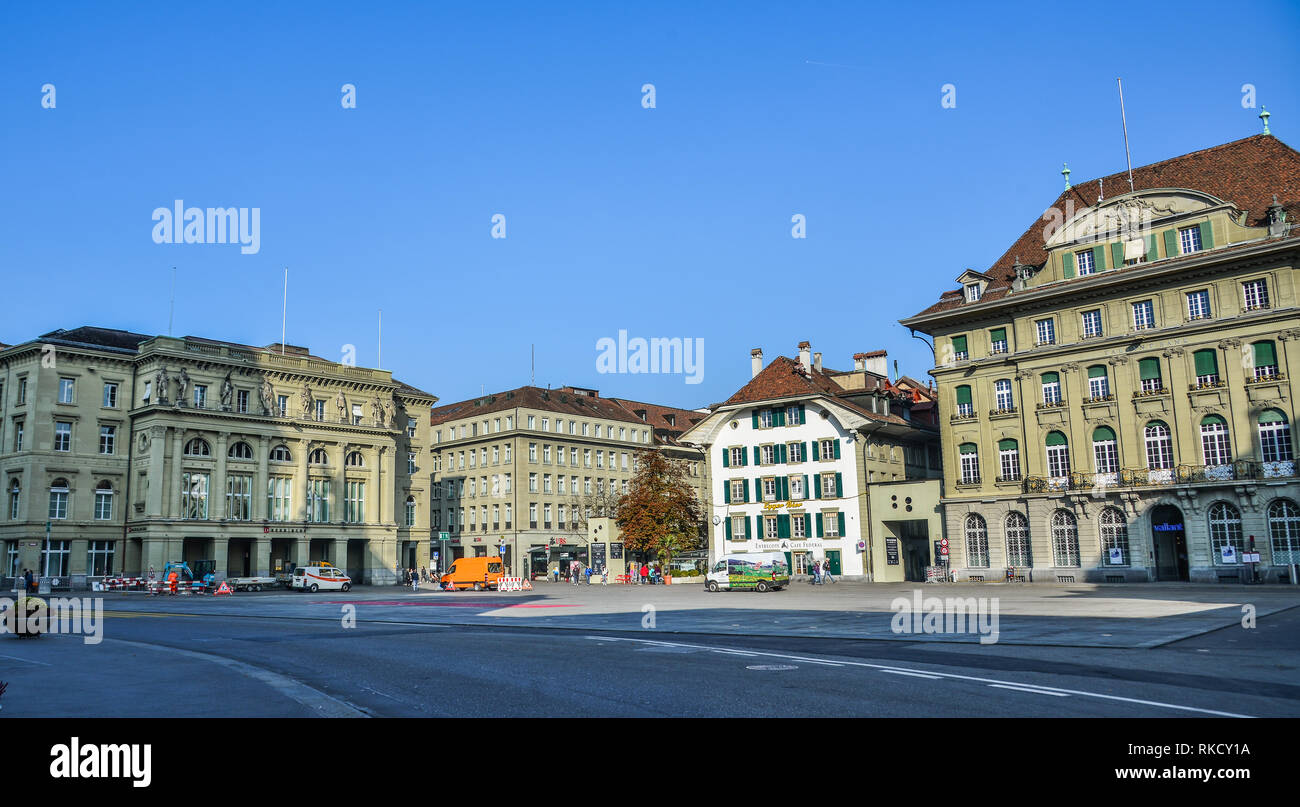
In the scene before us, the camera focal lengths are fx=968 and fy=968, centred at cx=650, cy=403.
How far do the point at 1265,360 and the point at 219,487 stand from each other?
65.3 m

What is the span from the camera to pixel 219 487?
229 ft

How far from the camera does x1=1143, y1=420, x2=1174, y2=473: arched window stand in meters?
48.9

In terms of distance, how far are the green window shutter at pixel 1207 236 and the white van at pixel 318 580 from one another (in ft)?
170

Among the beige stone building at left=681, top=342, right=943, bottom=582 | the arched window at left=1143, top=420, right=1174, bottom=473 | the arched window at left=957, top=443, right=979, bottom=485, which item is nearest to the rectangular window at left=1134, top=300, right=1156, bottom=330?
the arched window at left=1143, top=420, right=1174, bottom=473

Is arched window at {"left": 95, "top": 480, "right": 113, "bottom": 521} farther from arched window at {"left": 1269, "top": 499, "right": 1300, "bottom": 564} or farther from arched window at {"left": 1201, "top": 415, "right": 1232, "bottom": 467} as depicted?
arched window at {"left": 1269, "top": 499, "right": 1300, "bottom": 564}

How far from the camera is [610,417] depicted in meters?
104

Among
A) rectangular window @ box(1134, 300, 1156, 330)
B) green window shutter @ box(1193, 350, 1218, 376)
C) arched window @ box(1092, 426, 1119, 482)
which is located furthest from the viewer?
arched window @ box(1092, 426, 1119, 482)

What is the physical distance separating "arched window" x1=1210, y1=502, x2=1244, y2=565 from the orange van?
38.0m

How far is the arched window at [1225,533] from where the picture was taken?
46.2m

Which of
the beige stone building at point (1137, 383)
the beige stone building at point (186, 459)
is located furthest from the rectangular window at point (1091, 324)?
the beige stone building at point (186, 459)

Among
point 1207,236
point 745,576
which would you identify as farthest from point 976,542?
point 1207,236

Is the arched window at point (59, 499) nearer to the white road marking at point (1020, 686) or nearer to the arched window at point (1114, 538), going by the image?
the white road marking at point (1020, 686)
